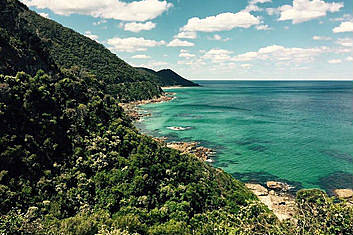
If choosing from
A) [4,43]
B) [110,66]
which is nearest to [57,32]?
[110,66]

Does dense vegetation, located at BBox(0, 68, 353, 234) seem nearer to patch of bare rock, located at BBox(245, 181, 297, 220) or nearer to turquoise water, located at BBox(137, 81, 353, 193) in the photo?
patch of bare rock, located at BBox(245, 181, 297, 220)

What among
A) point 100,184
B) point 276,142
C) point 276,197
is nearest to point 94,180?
point 100,184

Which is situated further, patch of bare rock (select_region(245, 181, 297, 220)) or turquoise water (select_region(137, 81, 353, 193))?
turquoise water (select_region(137, 81, 353, 193))

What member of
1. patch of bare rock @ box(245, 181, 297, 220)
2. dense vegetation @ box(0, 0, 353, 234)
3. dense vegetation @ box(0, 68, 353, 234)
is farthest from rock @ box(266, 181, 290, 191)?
dense vegetation @ box(0, 68, 353, 234)

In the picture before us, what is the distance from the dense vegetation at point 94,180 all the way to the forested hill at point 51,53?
42 cm

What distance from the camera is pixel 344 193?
3812cm

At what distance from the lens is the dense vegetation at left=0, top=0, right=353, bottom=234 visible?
779 inches

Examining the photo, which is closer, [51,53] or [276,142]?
[276,142]

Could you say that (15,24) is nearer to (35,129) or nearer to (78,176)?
(35,129)

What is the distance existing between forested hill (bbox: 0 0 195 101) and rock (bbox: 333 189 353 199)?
179 feet

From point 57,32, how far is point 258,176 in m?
120

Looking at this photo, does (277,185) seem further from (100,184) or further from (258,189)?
(100,184)

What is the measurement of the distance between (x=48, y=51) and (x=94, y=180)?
3897cm

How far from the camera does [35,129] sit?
113 ft
